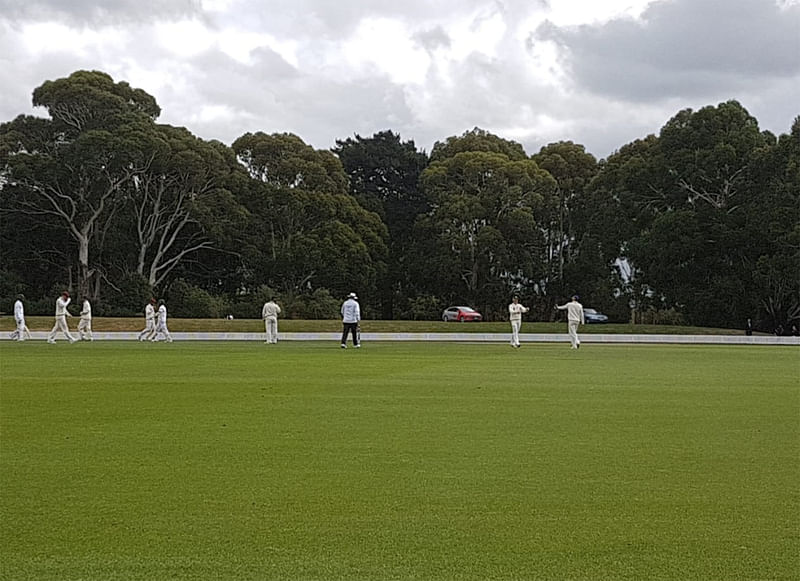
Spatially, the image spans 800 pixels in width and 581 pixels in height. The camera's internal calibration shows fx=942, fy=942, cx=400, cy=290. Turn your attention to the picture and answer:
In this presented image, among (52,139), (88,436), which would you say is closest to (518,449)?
(88,436)

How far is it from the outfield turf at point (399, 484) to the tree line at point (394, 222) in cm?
4258

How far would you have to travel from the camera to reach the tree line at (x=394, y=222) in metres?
53.8

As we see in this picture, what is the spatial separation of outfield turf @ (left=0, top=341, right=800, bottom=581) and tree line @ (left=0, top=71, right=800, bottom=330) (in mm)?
42583

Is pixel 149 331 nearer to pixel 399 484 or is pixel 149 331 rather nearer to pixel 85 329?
pixel 85 329

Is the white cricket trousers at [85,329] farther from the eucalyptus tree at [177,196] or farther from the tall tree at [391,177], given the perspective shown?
the tall tree at [391,177]

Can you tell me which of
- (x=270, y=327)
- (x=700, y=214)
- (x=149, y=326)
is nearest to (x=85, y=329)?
(x=149, y=326)

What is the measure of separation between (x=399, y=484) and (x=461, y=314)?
55183 mm

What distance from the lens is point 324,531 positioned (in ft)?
17.5

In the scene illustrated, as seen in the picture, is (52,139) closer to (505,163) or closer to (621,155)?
(505,163)

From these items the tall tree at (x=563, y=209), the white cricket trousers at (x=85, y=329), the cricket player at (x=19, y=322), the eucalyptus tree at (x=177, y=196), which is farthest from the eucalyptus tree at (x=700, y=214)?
the cricket player at (x=19, y=322)

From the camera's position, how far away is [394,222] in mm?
73188

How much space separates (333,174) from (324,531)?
61094 millimetres

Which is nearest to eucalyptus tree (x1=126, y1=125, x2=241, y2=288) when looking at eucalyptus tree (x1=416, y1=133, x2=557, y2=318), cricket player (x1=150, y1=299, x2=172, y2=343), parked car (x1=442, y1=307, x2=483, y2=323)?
eucalyptus tree (x1=416, y1=133, x2=557, y2=318)

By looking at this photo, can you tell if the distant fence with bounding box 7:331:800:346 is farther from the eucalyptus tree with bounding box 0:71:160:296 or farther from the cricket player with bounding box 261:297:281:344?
the eucalyptus tree with bounding box 0:71:160:296
